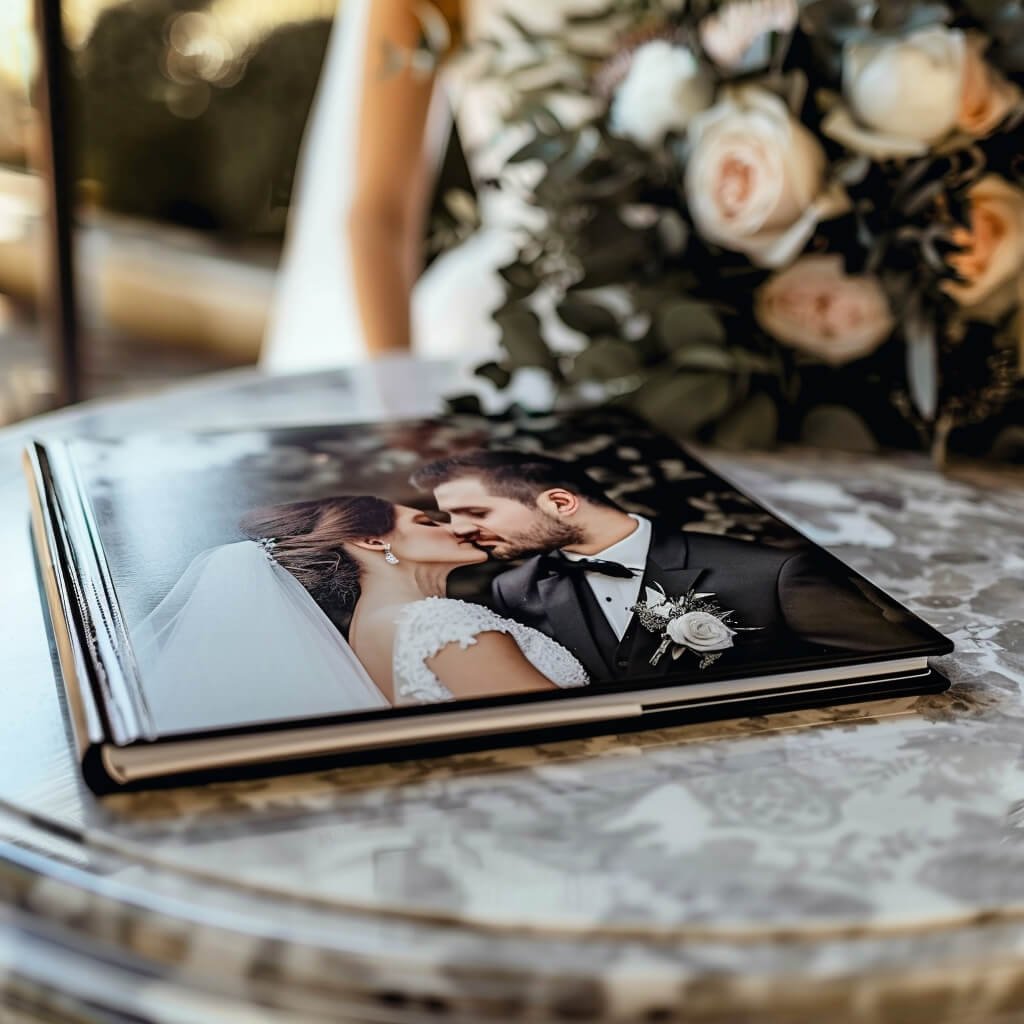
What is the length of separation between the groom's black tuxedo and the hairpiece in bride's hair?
0.31 ft

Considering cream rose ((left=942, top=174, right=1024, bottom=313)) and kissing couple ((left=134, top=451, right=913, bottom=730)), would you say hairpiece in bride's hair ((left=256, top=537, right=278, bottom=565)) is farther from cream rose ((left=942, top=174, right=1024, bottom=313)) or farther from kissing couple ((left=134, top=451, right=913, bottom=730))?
cream rose ((left=942, top=174, right=1024, bottom=313))

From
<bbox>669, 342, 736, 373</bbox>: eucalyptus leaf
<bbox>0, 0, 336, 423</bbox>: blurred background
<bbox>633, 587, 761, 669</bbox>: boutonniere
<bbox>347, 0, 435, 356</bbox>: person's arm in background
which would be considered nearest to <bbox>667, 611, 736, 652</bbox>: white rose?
<bbox>633, 587, 761, 669</bbox>: boutonniere

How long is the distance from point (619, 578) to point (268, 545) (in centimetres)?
15

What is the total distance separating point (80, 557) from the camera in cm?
47

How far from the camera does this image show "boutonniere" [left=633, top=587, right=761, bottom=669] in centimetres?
42

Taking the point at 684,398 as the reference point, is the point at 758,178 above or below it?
above

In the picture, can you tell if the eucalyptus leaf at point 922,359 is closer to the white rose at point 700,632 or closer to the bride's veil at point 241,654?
the white rose at point 700,632

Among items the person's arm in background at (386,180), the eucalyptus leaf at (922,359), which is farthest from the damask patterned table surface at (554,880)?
the person's arm in background at (386,180)

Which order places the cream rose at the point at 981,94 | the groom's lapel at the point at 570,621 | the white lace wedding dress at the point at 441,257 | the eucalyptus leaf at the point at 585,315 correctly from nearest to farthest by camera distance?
the groom's lapel at the point at 570,621 → the cream rose at the point at 981,94 → the eucalyptus leaf at the point at 585,315 → the white lace wedding dress at the point at 441,257

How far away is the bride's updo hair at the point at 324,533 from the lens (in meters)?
0.45

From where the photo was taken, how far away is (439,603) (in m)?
0.44

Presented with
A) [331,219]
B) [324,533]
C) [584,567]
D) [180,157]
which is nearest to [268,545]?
[324,533]

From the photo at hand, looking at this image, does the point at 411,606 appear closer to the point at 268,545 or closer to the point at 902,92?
the point at 268,545

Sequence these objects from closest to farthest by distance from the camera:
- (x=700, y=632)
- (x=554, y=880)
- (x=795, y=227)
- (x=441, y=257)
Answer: (x=554, y=880) < (x=700, y=632) < (x=795, y=227) < (x=441, y=257)
